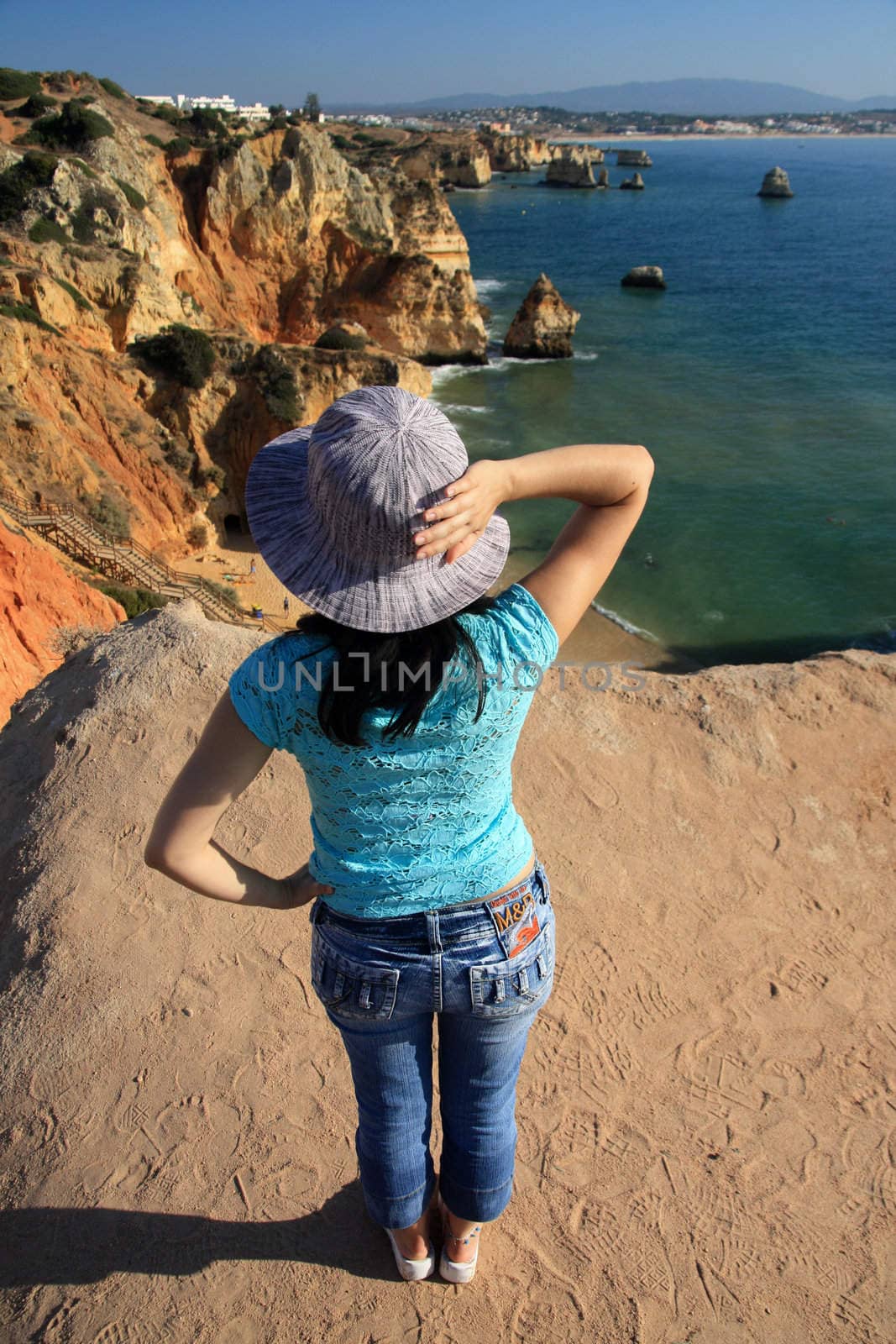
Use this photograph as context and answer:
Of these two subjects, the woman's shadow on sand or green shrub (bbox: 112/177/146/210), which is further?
green shrub (bbox: 112/177/146/210)

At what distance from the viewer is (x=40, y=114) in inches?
1184

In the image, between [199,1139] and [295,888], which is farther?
[199,1139]

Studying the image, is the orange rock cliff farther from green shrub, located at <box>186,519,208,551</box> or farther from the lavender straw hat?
the lavender straw hat

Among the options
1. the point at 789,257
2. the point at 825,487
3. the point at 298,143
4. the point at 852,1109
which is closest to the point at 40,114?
the point at 298,143

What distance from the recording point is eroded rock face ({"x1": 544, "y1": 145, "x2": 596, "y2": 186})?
105 meters

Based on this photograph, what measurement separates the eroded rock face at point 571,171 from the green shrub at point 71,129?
3669 inches

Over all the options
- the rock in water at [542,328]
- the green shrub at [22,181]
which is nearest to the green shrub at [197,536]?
the green shrub at [22,181]

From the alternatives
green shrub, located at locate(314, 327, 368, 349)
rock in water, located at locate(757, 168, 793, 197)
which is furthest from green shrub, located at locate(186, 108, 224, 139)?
rock in water, located at locate(757, 168, 793, 197)

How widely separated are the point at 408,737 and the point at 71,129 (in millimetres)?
33935

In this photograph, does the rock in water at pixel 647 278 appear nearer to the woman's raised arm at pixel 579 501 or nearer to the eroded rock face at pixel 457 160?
the eroded rock face at pixel 457 160

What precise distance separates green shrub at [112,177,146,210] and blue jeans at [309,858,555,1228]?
30422 mm

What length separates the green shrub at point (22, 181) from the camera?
73.2ft

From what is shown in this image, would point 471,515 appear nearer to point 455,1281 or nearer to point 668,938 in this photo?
point 455,1281

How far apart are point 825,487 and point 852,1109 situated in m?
27.1
